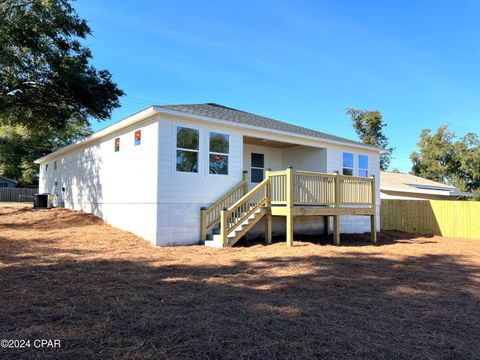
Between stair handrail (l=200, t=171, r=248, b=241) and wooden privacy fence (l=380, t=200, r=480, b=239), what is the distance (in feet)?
35.6

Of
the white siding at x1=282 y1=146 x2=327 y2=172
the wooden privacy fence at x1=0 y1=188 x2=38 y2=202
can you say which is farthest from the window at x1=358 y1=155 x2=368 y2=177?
the wooden privacy fence at x1=0 y1=188 x2=38 y2=202

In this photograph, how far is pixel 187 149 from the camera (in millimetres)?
10414

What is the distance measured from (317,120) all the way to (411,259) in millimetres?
Answer: 28337

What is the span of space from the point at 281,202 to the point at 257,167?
4.12 meters

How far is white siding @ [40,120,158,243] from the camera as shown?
10.1 metres

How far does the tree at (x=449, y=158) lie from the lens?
119ft

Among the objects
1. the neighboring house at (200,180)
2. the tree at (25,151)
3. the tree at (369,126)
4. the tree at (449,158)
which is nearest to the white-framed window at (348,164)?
the neighboring house at (200,180)

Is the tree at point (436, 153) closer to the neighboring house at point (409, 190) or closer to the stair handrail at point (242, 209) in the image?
the neighboring house at point (409, 190)

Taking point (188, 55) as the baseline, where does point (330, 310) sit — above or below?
below

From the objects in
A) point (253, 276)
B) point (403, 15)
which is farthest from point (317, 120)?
point (253, 276)

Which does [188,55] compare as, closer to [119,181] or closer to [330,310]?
[119,181]

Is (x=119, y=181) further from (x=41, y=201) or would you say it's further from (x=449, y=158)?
(x=449, y=158)

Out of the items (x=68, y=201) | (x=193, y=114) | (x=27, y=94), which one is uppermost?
(x=27, y=94)

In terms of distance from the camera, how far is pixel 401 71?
19453 millimetres
